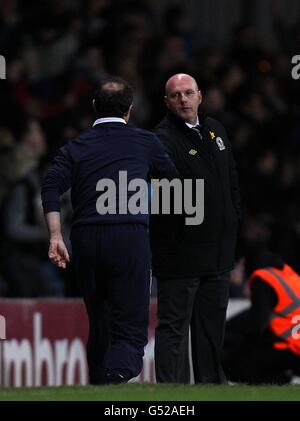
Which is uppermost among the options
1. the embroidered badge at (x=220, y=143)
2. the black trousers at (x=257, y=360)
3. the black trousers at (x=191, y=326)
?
the embroidered badge at (x=220, y=143)

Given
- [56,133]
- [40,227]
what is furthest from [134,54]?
[40,227]

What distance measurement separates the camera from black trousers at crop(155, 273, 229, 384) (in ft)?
34.4

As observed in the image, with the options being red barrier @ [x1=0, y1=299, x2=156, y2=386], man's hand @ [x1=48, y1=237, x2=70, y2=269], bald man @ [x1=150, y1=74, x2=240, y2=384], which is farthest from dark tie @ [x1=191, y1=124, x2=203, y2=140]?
red barrier @ [x1=0, y1=299, x2=156, y2=386]

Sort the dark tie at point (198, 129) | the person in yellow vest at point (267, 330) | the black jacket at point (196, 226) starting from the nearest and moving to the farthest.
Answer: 1. the black jacket at point (196, 226)
2. the dark tie at point (198, 129)
3. the person in yellow vest at point (267, 330)

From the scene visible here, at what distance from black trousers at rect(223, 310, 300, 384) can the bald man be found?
7.89ft

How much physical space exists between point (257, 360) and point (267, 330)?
31 cm

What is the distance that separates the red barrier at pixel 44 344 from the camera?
13.7 meters

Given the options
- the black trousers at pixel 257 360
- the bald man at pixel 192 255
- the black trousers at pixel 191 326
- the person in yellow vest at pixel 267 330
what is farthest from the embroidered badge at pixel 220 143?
the black trousers at pixel 257 360

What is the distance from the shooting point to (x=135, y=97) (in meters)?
17.6

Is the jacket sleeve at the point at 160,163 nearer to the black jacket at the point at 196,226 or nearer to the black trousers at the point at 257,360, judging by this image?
the black jacket at the point at 196,226

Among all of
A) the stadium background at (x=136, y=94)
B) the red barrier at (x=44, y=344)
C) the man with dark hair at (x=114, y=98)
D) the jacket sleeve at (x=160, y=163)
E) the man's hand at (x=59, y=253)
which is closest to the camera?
the man's hand at (x=59, y=253)

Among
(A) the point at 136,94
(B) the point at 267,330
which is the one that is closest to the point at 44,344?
(B) the point at 267,330

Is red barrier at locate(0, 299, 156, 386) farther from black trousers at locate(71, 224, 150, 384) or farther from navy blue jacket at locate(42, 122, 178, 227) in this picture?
navy blue jacket at locate(42, 122, 178, 227)
